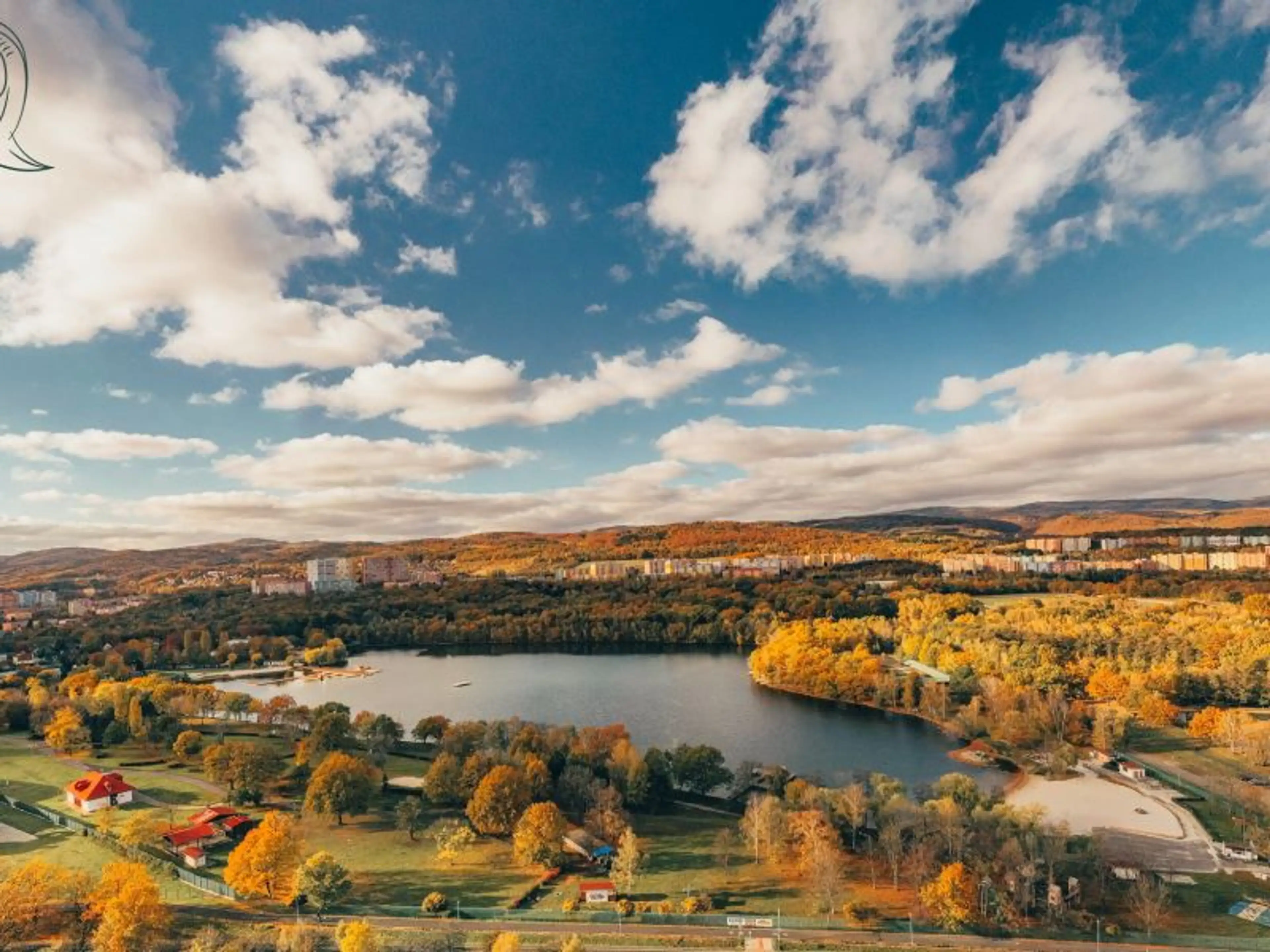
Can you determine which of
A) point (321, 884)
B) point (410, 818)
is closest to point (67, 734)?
point (410, 818)

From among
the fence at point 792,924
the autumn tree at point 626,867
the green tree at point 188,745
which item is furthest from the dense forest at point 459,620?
the fence at point 792,924

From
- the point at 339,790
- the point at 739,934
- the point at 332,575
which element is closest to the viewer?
the point at 739,934

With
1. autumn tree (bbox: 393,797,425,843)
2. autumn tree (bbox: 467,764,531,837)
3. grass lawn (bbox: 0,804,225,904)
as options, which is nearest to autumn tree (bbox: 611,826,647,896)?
autumn tree (bbox: 467,764,531,837)

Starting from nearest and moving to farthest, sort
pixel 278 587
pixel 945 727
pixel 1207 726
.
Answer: pixel 1207 726
pixel 945 727
pixel 278 587

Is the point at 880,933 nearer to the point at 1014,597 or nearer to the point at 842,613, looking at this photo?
the point at 842,613

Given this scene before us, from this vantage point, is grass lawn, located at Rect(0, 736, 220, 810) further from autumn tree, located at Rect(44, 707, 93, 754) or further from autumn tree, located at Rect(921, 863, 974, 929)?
autumn tree, located at Rect(921, 863, 974, 929)

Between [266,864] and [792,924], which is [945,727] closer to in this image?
[792,924]

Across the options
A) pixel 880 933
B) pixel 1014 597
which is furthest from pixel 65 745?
pixel 1014 597
